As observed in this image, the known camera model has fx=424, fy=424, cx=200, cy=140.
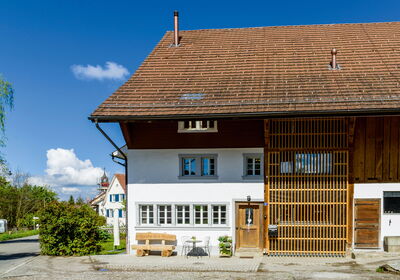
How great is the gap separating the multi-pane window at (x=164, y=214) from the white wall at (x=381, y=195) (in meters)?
6.62

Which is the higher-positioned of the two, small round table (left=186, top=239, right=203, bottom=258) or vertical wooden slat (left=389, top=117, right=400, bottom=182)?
vertical wooden slat (left=389, top=117, right=400, bottom=182)

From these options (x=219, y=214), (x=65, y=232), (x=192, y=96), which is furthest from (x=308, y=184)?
(x=65, y=232)

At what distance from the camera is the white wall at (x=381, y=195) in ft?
48.0

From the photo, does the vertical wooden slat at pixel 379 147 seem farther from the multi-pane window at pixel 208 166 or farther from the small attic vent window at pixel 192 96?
the small attic vent window at pixel 192 96

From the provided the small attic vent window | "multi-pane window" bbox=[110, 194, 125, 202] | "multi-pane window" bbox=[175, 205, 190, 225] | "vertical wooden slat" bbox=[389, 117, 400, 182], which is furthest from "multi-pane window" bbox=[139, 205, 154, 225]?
"multi-pane window" bbox=[110, 194, 125, 202]

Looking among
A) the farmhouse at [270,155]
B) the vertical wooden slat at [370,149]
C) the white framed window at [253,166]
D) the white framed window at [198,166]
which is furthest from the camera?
the white framed window at [198,166]

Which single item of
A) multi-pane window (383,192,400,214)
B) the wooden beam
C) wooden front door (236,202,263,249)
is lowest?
wooden front door (236,202,263,249)

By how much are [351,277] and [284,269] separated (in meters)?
2.04

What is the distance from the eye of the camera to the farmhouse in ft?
47.9

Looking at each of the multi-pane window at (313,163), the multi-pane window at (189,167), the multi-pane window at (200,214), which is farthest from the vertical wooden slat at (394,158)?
the multi-pane window at (189,167)

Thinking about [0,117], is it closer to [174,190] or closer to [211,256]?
[174,190]

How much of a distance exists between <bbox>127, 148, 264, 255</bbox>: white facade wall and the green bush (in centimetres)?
195

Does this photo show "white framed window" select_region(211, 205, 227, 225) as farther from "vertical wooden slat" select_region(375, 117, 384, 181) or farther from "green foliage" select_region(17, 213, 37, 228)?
"green foliage" select_region(17, 213, 37, 228)

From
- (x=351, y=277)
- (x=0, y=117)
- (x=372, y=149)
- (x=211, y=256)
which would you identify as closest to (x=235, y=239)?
(x=211, y=256)
